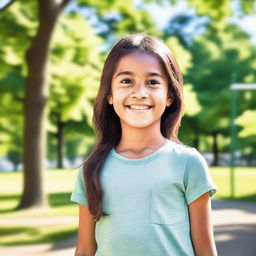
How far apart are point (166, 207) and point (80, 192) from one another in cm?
34

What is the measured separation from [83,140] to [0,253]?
170 feet

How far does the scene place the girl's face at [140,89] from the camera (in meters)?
2.26

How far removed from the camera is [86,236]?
2297 millimetres

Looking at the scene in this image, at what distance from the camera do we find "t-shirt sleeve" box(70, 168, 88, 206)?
2.26 m

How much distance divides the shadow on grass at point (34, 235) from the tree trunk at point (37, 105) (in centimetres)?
374

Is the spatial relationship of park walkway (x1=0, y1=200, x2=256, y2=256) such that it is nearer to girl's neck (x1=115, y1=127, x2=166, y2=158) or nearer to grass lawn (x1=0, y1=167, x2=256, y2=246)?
grass lawn (x1=0, y1=167, x2=256, y2=246)

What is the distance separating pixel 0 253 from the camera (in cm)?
833

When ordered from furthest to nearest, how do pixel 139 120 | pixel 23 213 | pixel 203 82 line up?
pixel 203 82 < pixel 23 213 < pixel 139 120

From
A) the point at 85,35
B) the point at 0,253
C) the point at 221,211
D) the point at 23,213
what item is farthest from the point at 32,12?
the point at 0,253

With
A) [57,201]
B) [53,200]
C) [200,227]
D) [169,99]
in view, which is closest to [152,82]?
[169,99]

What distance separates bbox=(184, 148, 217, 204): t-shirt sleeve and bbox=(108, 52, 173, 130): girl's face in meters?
0.24

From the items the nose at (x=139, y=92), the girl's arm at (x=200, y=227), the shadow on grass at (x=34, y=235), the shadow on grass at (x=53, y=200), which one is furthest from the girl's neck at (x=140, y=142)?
the shadow on grass at (x=53, y=200)

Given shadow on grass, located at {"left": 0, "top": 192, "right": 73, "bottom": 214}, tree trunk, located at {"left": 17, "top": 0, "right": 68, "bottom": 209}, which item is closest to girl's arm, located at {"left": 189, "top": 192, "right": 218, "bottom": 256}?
tree trunk, located at {"left": 17, "top": 0, "right": 68, "bottom": 209}

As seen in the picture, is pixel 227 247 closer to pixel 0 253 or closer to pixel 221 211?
pixel 0 253
